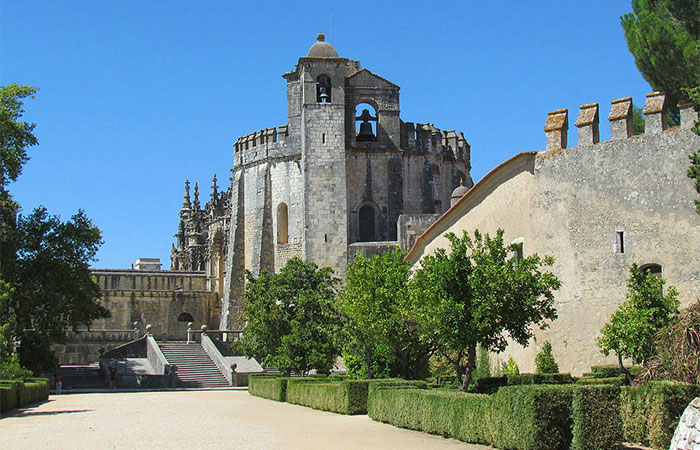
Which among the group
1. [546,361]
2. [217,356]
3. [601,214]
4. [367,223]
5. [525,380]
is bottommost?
[525,380]

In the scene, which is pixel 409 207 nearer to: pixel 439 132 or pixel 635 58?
pixel 439 132

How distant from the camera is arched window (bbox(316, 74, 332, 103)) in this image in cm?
4816

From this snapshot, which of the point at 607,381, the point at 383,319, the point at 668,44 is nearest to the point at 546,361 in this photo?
the point at 383,319

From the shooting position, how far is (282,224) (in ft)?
162

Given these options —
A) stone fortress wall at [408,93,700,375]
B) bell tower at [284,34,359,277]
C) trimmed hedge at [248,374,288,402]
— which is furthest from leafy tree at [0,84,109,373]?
stone fortress wall at [408,93,700,375]

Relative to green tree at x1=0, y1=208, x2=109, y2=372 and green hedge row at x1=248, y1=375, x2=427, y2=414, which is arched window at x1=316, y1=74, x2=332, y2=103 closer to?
green tree at x1=0, y1=208, x2=109, y2=372

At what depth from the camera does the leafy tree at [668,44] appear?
78.1 ft

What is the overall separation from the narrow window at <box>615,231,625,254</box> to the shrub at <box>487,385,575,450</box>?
32.7ft

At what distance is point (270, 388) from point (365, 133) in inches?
933

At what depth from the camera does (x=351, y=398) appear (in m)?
20.9

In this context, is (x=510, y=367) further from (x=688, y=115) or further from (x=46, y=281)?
(x=46, y=281)

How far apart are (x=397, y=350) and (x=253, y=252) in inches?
1030

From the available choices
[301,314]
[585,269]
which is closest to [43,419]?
[301,314]

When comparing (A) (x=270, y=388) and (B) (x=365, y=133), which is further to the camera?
(B) (x=365, y=133)
